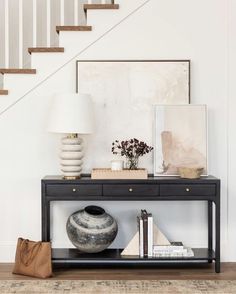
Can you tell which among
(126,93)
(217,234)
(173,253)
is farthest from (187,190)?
(126,93)

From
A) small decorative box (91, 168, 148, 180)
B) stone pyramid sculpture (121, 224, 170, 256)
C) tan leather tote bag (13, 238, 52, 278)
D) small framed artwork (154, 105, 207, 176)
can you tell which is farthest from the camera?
small framed artwork (154, 105, 207, 176)

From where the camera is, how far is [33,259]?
3652 mm

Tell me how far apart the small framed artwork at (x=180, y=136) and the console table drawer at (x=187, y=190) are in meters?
0.33

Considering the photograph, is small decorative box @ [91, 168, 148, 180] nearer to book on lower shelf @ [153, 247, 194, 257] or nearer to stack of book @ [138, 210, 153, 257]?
stack of book @ [138, 210, 153, 257]

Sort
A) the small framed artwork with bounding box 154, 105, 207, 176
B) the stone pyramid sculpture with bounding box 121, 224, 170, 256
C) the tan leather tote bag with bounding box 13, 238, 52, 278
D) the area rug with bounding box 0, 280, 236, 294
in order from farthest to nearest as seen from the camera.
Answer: the small framed artwork with bounding box 154, 105, 207, 176, the stone pyramid sculpture with bounding box 121, 224, 170, 256, the tan leather tote bag with bounding box 13, 238, 52, 278, the area rug with bounding box 0, 280, 236, 294

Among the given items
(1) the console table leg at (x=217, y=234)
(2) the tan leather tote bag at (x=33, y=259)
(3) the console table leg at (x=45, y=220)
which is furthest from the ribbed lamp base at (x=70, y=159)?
(1) the console table leg at (x=217, y=234)

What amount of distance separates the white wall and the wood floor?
306mm

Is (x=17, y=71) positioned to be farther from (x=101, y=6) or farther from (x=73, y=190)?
(x=73, y=190)

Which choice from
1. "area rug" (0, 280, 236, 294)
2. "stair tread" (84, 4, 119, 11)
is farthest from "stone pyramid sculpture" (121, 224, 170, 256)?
"stair tread" (84, 4, 119, 11)

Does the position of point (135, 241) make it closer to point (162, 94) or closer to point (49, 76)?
point (162, 94)

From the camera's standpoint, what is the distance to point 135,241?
384 centimetres

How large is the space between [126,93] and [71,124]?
644 mm

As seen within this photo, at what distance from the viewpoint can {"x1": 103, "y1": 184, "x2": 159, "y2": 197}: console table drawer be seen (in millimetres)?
3686

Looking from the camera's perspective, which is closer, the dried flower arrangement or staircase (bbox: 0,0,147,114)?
the dried flower arrangement
